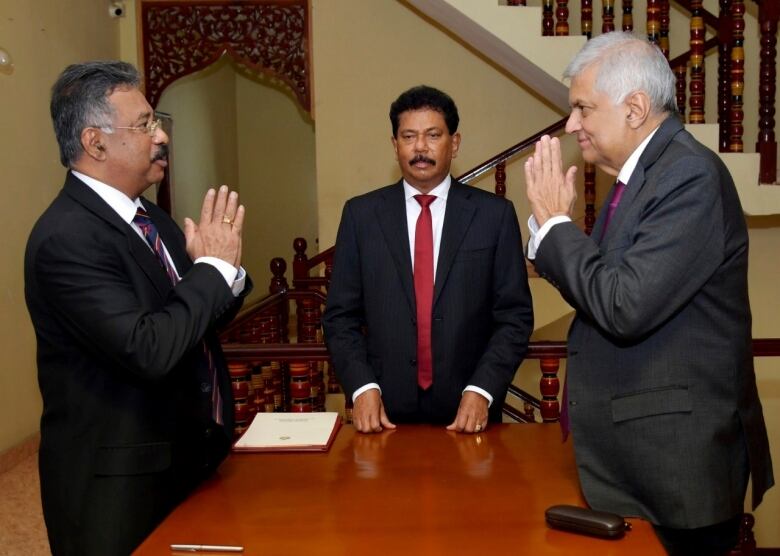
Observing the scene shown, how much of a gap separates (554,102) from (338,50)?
1.92 m

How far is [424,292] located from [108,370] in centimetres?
107

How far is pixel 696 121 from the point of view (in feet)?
15.9

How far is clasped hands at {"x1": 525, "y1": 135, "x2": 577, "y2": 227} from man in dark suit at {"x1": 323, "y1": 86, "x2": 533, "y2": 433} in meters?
0.76

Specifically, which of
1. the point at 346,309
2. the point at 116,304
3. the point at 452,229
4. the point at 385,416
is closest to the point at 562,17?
the point at 452,229

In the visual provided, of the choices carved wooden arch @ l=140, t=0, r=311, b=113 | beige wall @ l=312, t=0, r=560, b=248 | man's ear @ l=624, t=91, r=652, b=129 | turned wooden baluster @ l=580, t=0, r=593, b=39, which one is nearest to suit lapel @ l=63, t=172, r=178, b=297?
man's ear @ l=624, t=91, r=652, b=129

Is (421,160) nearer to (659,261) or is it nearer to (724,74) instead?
(659,261)

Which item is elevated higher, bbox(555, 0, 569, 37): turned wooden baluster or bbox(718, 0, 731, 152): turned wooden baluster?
bbox(555, 0, 569, 37): turned wooden baluster

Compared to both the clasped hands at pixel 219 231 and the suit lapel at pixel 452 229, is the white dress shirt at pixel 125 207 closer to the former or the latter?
the clasped hands at pixel 219 231

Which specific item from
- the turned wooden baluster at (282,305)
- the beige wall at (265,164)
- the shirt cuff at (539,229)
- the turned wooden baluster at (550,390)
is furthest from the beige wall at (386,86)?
the shirt cuff at (539,229)

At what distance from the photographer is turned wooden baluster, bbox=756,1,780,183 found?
15.4 ft

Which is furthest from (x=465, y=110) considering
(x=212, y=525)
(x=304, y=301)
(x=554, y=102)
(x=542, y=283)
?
(x=212, y=525)

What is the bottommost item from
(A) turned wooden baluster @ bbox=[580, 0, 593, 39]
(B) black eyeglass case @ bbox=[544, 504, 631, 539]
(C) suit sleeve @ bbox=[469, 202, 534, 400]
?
(B) black eyeglass case @ bbox=[544, 504, 631, 539]

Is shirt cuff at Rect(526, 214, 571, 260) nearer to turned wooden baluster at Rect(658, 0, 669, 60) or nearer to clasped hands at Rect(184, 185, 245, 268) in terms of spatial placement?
clasped hands at Rect(184, 185, 245, 268)

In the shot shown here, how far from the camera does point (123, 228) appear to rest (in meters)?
1.75
